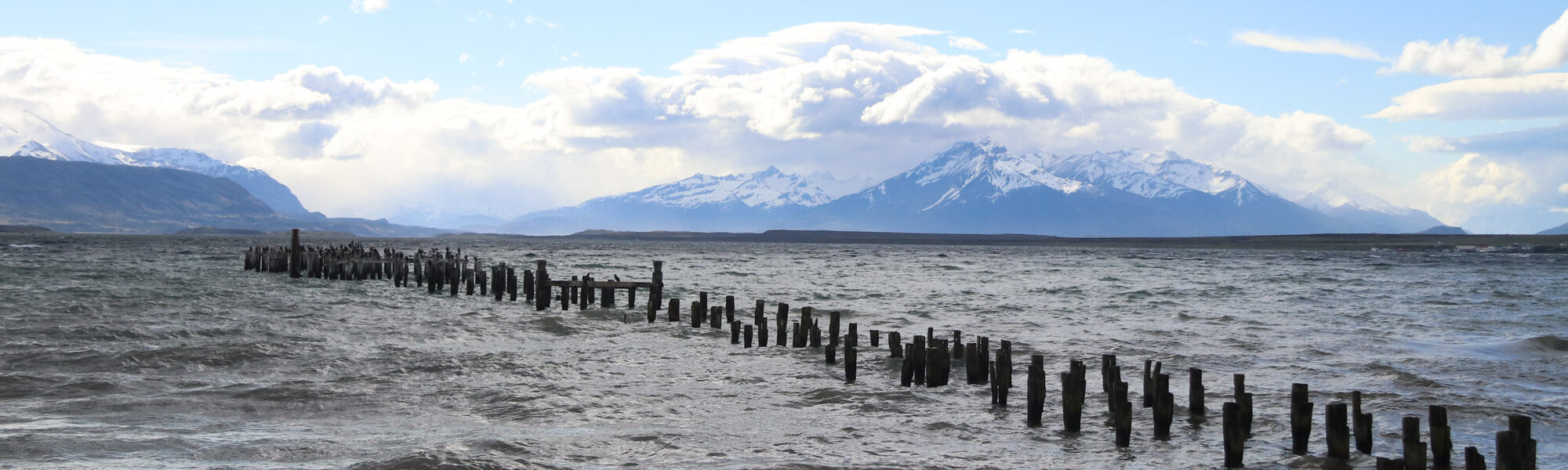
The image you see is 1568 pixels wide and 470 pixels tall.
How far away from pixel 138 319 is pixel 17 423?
14855 millimetres

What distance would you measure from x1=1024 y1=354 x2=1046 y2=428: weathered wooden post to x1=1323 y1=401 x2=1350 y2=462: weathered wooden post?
366 cm

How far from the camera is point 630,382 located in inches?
752

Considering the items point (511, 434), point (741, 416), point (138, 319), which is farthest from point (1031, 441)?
point (138, 319)

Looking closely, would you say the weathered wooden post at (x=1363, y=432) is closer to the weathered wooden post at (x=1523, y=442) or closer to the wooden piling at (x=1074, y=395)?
the weathered wooden post at (x=1523, y=442)

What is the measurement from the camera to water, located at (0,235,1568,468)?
13289mm

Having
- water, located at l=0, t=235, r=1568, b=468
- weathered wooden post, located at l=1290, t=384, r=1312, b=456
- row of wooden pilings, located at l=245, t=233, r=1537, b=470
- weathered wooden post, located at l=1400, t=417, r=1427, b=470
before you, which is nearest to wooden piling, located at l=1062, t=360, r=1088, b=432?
row of wooden pilings, located at l=245, t=233, r=1537, b=470

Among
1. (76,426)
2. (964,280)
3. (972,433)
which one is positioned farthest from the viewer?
(964,280)

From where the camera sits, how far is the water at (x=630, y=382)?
1329 cm

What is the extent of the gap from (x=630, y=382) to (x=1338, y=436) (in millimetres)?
Result: 11306

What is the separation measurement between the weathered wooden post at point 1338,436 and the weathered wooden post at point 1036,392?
3662 mm

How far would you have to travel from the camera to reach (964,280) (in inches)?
2430

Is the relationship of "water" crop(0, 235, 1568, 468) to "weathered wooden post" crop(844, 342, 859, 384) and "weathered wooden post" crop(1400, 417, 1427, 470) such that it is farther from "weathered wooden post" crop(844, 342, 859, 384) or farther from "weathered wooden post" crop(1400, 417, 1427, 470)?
"weathered wooden post" crop(1400, 417, 1427, 470)

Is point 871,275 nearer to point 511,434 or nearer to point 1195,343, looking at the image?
point 1195,343

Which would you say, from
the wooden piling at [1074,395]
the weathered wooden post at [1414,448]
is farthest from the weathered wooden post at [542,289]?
the weathered wooden post at [1414,448]
